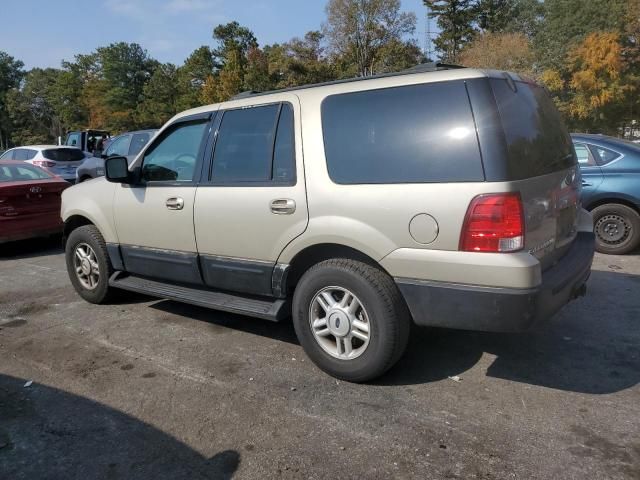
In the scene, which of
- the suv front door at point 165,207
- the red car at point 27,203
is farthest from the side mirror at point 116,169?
the red car at point 27,203

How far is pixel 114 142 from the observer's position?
1289cm

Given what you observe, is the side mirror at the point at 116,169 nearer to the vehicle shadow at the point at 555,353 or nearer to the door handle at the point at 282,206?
the door handle at the point at 282,206

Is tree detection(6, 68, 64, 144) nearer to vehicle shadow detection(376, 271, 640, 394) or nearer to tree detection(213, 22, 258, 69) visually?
tree detection(213, 22, 258, 69)

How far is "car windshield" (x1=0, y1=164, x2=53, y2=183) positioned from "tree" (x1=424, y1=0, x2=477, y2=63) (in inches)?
2166

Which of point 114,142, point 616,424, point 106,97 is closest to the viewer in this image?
point 616,424

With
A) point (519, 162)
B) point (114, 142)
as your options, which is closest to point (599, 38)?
point (114, 142)

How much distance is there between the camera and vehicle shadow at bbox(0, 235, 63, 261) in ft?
26.3

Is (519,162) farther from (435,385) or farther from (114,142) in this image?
(114,142)

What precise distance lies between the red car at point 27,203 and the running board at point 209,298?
12.1 ft

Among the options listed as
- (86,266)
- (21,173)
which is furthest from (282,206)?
(21,173)

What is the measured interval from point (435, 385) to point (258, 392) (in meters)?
1.15

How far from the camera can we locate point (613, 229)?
6.83 metres

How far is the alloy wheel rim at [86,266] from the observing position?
5.09 metres

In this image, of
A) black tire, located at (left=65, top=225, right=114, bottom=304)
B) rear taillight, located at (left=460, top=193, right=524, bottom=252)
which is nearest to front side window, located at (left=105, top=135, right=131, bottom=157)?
black tire, located at (left=65, top=225, right=114, bottom=304)
